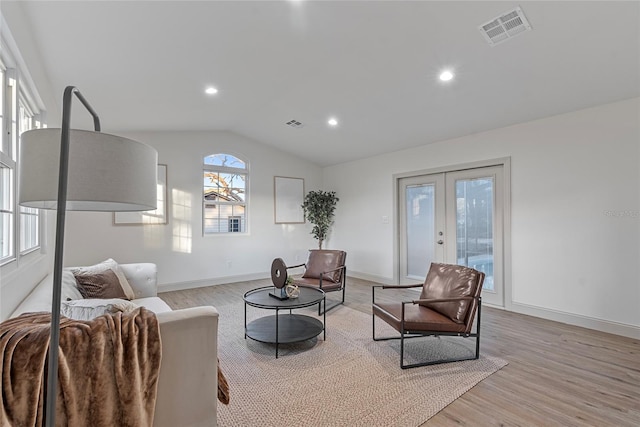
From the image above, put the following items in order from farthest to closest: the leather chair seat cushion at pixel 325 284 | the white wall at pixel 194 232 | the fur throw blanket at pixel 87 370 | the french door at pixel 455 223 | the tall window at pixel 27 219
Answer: the white wall at pixel 194 232 < the french door at pixel 455 223 < the leather chair seat cushion at pixel 325 284 < the tall window at pixel 27 219 < the fur throw blanket at pixel 87 370

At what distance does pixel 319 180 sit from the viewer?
24.6 feet

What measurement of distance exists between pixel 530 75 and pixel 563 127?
3.47ft

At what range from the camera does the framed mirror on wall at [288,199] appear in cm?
682

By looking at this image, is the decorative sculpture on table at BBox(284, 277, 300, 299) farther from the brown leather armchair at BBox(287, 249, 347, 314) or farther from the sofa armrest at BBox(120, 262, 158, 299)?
the sofa armrest at BBox(120, 262, 158, 299)

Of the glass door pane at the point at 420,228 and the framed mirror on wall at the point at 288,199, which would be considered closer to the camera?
the glass door pane at the point at 420,228

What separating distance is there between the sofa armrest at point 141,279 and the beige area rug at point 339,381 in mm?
998

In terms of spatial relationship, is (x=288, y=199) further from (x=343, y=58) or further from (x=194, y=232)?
(x=343, y=58)

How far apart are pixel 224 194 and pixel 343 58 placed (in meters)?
3.84

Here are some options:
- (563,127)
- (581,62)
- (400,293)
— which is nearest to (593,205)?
(563,127)

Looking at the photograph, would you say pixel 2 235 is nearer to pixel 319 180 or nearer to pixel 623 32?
pixel 623 32

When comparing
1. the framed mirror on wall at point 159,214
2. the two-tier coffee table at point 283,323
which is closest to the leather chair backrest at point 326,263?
the two-tier coffee table at point 283,323

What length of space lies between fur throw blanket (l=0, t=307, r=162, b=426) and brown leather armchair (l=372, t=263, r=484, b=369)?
6.25 feet

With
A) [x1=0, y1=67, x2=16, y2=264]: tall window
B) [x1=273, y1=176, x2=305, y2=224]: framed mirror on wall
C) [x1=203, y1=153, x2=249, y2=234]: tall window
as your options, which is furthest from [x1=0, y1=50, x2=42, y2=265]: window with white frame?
[x1=273, y1=176, x2=305, y2=224]: framed mirror on wall

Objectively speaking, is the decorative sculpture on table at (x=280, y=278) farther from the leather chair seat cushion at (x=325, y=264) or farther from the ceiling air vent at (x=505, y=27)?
the ceiling air vent at (x=505, y=27)
